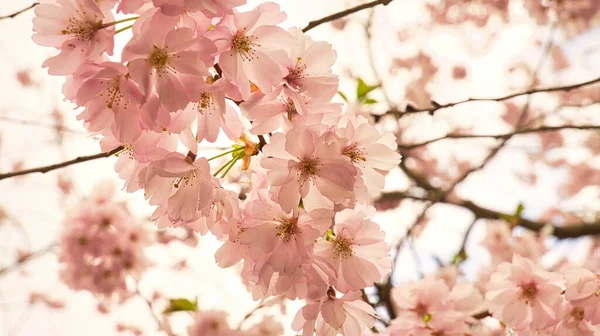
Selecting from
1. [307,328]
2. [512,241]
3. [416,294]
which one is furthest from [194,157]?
[512,241]

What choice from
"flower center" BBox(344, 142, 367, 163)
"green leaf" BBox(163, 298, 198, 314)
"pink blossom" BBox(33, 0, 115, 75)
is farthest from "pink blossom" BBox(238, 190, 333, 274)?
"green leaf" BBox(163, 298, 198, 314)

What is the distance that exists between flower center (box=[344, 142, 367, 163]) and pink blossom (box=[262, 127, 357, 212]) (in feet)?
0.15

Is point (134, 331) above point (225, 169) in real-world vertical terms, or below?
below

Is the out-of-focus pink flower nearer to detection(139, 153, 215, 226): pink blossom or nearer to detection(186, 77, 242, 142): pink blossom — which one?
detection(139, 153, 215, 226): pink blossom

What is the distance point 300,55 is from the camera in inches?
33.5

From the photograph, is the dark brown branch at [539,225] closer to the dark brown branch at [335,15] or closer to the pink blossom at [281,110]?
the dark brown branch at [335,15]

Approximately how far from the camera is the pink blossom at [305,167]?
809 millimetres

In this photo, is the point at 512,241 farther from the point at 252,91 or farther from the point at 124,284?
the point at 252,91

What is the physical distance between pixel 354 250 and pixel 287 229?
0.17m

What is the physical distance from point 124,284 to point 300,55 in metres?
1.73

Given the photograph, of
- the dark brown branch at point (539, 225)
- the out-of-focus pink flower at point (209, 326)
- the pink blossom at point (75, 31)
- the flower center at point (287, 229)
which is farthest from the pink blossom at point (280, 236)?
the dark brown branch at point (539, 225)

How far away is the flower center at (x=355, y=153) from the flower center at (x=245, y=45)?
240 millimetres

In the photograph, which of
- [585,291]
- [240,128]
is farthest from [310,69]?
[585,291]

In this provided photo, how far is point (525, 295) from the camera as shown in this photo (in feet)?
4.42
